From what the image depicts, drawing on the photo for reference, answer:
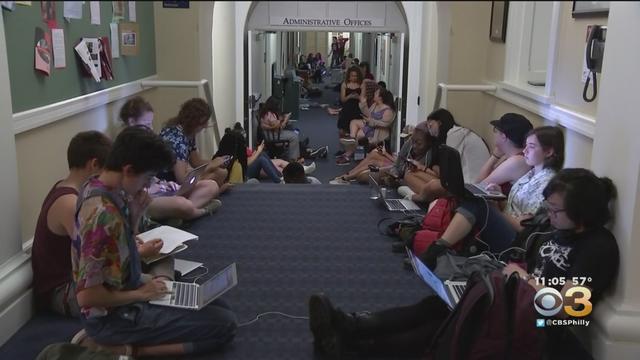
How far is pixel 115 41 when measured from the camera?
11.8 ft

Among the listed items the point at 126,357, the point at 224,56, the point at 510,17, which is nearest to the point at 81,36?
the point at 126,357

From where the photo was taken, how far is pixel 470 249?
94.3 inches

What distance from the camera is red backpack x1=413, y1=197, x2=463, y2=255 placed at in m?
2.52

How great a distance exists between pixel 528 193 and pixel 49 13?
7.09 feet

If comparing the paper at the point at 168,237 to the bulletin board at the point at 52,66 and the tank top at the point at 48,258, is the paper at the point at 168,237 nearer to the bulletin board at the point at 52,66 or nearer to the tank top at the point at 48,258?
the tank top at the point at 48,258

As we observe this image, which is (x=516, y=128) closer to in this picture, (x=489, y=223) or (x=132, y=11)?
(x=489, y=223)

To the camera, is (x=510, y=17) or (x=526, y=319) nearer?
(x=526, y=319)

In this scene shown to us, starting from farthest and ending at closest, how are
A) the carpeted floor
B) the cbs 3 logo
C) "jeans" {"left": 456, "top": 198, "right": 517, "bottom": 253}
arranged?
"jeans" {"left": 456, "top": 198, "right": 517, "bottom": 253} → the carpeted floor → the cbs 3 logo

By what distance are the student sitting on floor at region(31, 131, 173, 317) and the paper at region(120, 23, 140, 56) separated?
6.19 feet

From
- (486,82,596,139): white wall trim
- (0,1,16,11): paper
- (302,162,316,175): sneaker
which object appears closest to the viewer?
(0,1,16,11): paper

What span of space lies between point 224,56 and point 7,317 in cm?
432

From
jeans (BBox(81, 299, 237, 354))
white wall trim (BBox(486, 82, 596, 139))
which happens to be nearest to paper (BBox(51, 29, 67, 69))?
jeans (BBox(81, 299, 237, 354))

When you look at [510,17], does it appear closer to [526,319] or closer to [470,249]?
[470,249]

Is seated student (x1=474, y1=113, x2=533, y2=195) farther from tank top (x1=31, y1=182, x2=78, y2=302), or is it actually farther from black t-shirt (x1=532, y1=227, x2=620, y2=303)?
tank top (x1=31, y1=182, x2=78, y2=302)
